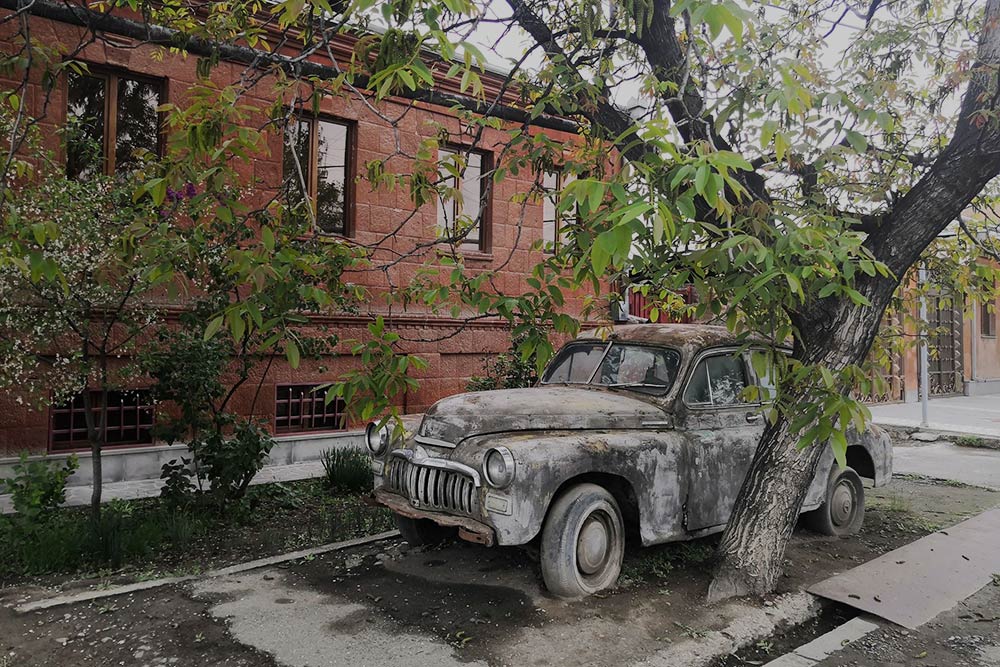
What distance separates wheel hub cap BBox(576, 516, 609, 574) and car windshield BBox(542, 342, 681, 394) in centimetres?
133

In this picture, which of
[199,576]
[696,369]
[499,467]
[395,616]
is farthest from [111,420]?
[696,369]

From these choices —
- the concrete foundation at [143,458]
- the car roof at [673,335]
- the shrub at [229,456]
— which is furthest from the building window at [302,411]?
the car roof at [673,335]

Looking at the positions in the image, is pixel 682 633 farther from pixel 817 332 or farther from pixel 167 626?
pixel 167 626

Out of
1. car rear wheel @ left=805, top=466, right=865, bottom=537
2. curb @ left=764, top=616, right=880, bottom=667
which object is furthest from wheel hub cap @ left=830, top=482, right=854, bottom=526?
curb @ left=764, top=616, right=880, bottom=667

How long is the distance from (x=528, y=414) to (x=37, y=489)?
150 inches

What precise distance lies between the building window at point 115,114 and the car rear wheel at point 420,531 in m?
5.10

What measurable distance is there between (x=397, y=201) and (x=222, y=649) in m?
7.19

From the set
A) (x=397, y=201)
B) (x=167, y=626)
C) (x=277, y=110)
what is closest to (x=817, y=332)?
(x=277, y=110)

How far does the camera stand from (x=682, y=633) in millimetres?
4129

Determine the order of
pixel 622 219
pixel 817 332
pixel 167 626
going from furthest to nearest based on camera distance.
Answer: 1. pixel 817 332
2. pixel 167 626
3. pixel 622 219

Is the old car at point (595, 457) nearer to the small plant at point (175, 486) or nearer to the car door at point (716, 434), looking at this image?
the car door at point (716, 434)

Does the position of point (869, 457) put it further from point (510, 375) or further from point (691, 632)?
point (510, 375)

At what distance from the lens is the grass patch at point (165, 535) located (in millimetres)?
5019

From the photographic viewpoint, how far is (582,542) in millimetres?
4617
